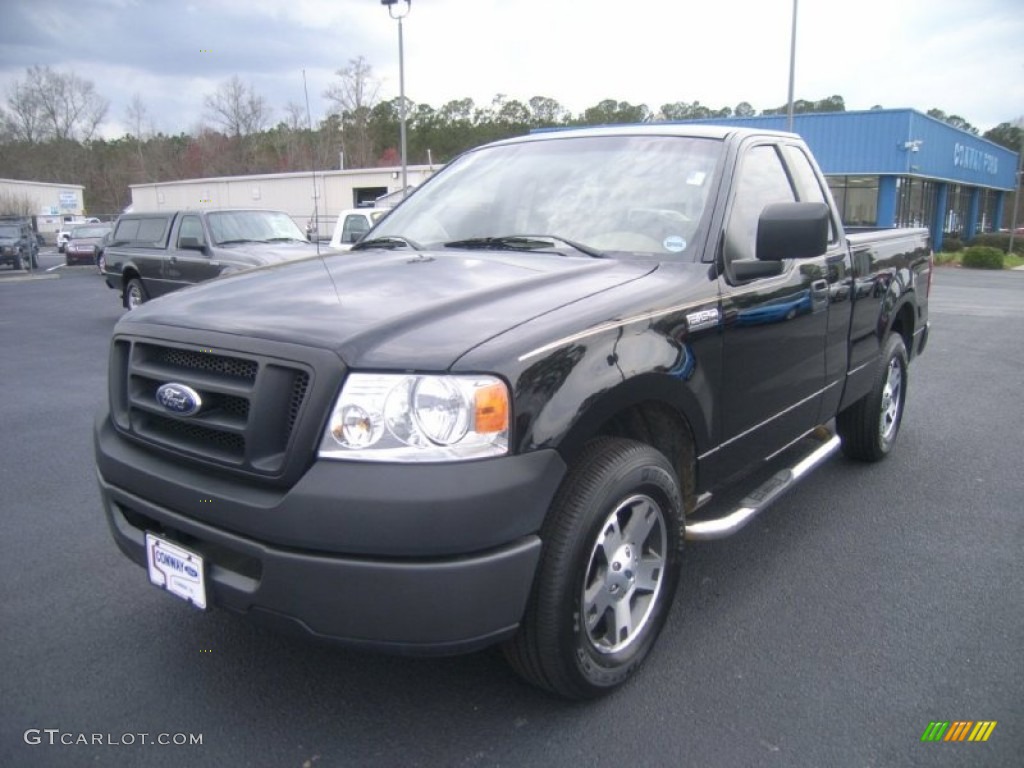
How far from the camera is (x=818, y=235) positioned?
296cm

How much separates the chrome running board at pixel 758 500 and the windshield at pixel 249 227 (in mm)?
9860

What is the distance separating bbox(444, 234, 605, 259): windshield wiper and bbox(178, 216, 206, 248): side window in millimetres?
9369

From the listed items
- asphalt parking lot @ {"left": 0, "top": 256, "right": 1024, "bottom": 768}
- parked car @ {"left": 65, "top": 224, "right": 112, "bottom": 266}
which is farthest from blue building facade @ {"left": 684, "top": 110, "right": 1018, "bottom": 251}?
asphalt parking lot @ {"left": 0, "top": 256, "right": 1024, "bottom": 768}

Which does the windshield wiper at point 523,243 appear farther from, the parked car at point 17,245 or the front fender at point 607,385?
the parked car at point 17,245

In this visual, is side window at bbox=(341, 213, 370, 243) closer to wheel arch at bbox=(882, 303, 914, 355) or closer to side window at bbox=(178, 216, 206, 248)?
side window at bbox=(178, 216, 206, 248)

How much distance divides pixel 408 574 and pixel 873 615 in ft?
6.88

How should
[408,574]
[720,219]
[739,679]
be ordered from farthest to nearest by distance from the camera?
1. [720,219]
2. [739,679]
3. [408,574]

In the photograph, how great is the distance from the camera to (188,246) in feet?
38.2

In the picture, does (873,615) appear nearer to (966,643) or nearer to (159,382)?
(966,643)

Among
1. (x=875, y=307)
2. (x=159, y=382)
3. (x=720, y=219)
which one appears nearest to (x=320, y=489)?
(x=159, y=382)

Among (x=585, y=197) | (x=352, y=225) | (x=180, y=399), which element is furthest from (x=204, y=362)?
(x=352, y=225)

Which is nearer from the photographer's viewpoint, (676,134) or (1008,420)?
(676,134)

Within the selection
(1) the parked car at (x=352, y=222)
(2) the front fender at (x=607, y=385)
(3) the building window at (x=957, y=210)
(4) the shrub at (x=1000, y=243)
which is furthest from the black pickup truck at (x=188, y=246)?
(3) the building window at (x=957, y=210)

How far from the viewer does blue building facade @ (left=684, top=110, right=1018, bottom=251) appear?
95.0 ft
